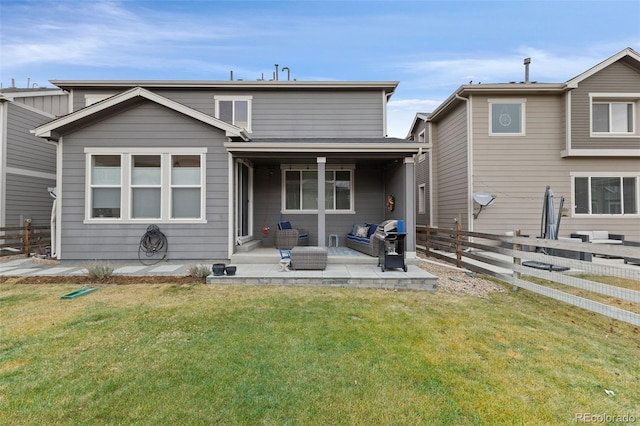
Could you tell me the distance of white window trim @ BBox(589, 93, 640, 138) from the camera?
978 centimetres

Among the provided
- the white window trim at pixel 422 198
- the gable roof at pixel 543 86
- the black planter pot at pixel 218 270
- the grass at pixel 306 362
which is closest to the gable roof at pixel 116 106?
the black planter pot at pixel 218 270

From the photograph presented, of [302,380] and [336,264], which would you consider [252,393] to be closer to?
[302,380]

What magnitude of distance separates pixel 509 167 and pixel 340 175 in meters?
5.59

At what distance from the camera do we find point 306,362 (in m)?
2.91

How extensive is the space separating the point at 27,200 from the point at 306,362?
12770 mm

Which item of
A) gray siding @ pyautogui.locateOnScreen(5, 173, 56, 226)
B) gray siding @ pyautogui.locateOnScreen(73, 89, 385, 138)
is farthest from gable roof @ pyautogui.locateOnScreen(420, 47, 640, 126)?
gray siding @ pyautogui.locateOnScreen(5, 173, 56, 226)

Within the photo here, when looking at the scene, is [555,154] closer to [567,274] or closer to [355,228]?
[567,274]

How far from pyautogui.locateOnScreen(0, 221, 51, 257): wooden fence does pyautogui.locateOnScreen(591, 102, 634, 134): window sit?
59.0 ft

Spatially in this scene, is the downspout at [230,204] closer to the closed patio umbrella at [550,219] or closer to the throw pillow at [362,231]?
the throw pillow at [362,231]

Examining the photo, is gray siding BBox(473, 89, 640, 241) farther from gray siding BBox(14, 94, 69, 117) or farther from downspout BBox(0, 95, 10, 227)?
gray siding BBox(14, 94, 69, 117)

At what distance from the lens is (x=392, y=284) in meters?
5.89

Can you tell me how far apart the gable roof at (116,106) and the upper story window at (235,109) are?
107 inches

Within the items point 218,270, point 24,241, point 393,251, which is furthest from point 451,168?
point 24,241

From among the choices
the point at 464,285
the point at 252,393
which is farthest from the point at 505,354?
the point at 464,285
